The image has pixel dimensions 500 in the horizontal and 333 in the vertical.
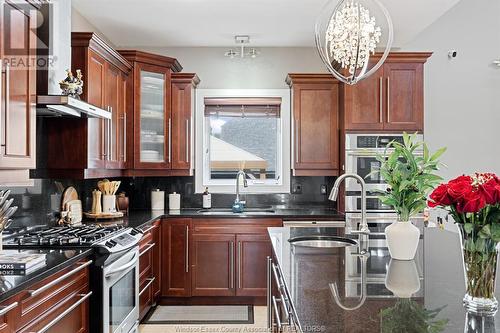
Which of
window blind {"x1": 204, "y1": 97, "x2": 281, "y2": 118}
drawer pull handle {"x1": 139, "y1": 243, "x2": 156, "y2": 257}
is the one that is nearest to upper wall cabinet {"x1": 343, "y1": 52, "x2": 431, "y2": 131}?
window blind {"x1": 204, "y1": 97, "x2": 281, "y2": 118}

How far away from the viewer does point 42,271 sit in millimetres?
1951

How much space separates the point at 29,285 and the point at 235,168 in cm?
345

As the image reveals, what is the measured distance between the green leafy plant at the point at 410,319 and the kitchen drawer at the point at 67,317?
1462mm

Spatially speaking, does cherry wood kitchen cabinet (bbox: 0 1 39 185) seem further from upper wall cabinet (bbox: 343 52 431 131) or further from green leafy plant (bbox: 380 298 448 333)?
upper wall cabinet (bbox: 343 52 431 131)

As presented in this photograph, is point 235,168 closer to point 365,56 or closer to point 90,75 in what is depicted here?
point 90,75

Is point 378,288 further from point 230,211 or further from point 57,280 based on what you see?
point 230,211

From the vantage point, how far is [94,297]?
2594mm

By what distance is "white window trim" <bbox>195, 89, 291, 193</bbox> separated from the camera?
16.5 feet

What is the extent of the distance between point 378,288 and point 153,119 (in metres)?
3.38

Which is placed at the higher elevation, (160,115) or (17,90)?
(160,115)

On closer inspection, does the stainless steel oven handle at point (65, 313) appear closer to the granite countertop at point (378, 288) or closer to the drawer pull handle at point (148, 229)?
the granite countertop at point (378, 288)

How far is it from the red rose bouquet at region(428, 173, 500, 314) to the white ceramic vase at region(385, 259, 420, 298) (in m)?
0.21

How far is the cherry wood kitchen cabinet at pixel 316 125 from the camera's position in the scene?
466 centimetres

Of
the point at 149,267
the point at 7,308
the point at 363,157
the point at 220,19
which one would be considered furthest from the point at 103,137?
the point at 363,157
